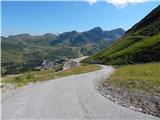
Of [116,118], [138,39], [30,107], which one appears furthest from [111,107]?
[138,39]

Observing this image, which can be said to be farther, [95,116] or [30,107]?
[30,107]

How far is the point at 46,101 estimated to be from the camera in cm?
2631

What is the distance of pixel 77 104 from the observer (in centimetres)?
2392

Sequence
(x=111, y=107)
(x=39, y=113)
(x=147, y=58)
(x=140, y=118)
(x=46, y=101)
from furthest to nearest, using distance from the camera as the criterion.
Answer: (x=147, y=58)
(x=46, y=101)
(x=111, y=107)
(x=39, y=113)
(x=140, y=118)

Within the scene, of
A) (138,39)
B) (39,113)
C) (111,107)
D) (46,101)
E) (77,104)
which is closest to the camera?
(39,113)

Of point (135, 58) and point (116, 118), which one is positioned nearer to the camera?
point (116, 118)

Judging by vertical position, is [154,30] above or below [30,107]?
above

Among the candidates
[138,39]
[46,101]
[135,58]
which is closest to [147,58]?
[135,58]

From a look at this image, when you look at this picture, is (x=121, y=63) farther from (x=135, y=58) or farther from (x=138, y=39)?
(x=138, y=39)

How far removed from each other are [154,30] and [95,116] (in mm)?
165445

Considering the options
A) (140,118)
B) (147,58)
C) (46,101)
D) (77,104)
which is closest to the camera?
(140,118)

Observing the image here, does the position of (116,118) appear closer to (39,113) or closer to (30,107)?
(39,113)

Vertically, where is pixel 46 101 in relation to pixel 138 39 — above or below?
below

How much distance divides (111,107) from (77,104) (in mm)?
2970
